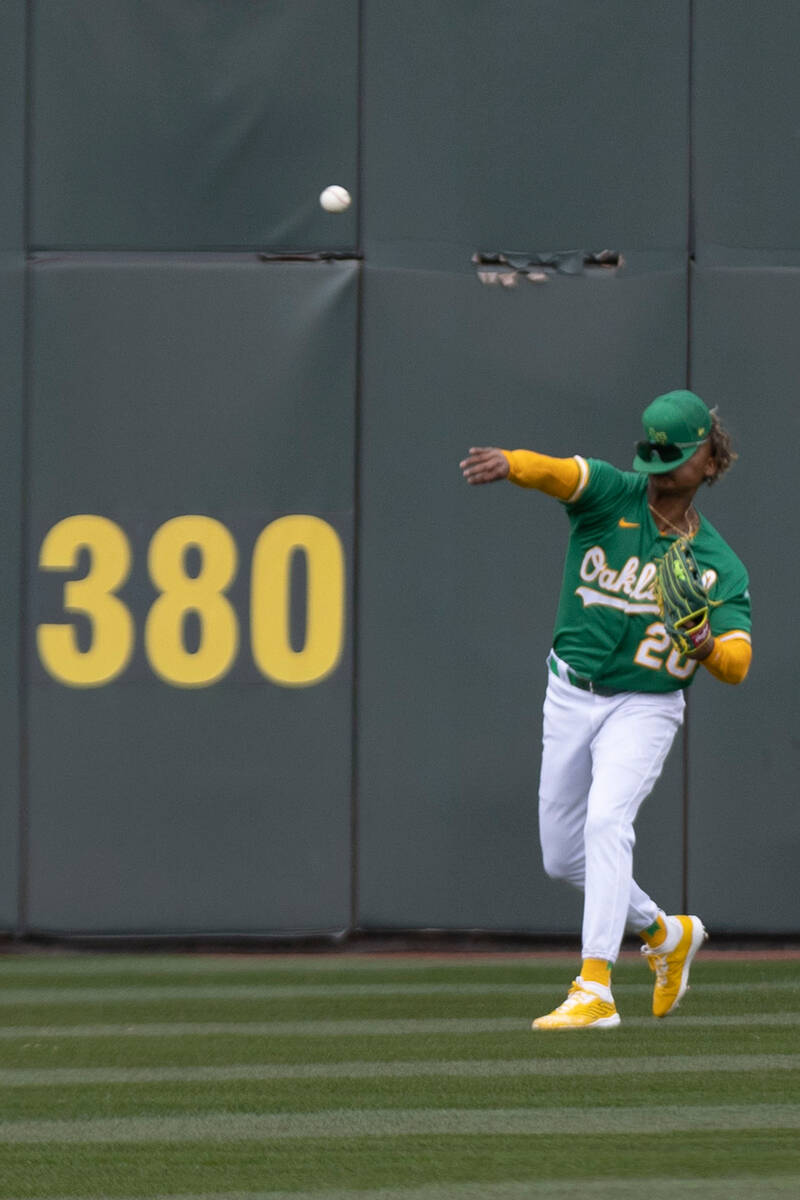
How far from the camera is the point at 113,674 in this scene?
779 cm

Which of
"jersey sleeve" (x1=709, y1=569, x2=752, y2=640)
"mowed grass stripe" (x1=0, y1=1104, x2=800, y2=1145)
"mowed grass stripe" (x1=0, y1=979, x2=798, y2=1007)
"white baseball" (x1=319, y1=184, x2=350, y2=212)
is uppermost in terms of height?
"white baseball" (x1=319, y1=184, x2=350, y2=212)

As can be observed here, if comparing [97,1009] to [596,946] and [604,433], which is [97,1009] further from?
Result: [604,433]

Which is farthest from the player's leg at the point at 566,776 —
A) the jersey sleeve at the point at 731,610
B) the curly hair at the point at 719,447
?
the curly hair at the point at 719,447

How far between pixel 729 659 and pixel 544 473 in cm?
72

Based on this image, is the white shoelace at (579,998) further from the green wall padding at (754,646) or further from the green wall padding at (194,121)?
the green wall padding at (194,121)

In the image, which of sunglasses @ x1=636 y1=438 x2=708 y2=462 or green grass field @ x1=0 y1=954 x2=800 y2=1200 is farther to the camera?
sunglasses @ x1=636 y1=438 x2=708 y2=462

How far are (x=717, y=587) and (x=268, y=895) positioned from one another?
3.17m

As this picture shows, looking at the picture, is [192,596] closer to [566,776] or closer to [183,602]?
[183,602]

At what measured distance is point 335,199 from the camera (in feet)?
25.4

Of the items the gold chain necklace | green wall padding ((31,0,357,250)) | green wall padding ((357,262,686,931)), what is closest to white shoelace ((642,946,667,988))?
the gold chain necklace

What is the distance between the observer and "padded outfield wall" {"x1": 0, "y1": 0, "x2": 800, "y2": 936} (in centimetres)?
779

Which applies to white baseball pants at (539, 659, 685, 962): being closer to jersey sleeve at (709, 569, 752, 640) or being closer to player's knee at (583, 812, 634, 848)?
player's knee at (583, 812, 634, 848)

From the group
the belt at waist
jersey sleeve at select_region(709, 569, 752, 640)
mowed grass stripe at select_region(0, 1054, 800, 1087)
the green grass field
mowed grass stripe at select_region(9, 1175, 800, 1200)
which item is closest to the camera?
mowed grass stripe at select_region(9, 1175, 800, 1200)

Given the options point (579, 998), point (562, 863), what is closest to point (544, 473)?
point (562, 863)
